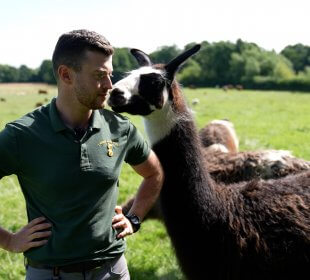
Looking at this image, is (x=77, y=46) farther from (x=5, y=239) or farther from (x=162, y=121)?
(x=162, y=121)

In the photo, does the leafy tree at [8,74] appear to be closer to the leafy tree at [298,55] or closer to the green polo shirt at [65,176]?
the leafy tree at [298,55]

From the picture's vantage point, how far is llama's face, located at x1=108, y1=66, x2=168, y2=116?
11.9 feet

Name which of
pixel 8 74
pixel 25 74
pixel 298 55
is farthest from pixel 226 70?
pixel 8 74

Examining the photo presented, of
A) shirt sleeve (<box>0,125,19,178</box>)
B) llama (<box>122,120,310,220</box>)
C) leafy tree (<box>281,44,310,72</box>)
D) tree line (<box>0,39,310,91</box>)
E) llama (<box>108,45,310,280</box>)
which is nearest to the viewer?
shirt sleeve (<box>0,125,19,178</box>)

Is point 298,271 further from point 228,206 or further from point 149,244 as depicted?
point 149,244

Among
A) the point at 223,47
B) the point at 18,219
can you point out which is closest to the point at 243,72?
the point at 223,47

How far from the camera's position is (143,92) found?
3.73 metres

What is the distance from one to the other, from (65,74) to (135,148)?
28.3 inches

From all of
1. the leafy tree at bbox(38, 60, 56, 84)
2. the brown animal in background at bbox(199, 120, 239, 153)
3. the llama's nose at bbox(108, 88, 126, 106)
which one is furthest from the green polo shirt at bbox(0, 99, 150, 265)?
the leafy tree at bbox(38, 60, 56, 84)

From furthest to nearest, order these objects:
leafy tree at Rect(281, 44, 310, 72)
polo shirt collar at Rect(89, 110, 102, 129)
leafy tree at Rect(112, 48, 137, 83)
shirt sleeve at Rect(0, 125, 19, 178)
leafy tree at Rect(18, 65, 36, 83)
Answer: leafy tree at Rect(281, 44, 310, 72), leafy tree at Rect(18, 65, 36, 83), leafy tree at Rect(112, 48, 137, 83), polo shirt collar at Rect(89, 110, 102, 129), shirt sleeve at Rect(0, 125, 19, 178)

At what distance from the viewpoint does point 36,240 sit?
267 cm

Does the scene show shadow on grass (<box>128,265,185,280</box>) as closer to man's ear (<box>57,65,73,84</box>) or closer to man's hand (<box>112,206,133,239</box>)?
man's hand (<box>112,206,133,239</box>)

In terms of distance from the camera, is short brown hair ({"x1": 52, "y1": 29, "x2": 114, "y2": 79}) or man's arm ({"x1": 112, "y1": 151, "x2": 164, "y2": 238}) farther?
man's arm ({"x1": 112, "y1": 151, "x2": 164, "y2": 238})

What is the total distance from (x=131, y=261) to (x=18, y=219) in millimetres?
2328
